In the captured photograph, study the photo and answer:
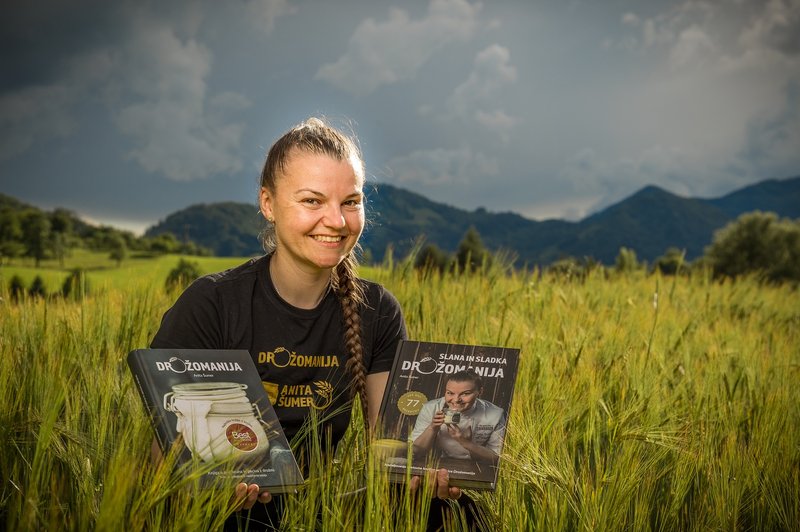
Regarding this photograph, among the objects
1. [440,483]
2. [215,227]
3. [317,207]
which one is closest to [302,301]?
[317,207]

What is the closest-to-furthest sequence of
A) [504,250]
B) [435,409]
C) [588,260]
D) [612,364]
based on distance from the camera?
[435,409] < [612,364] < [504,250] < [588,260]

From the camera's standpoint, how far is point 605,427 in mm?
2664

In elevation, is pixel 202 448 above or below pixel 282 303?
below

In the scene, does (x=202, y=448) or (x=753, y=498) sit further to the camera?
(x=753, y=498)

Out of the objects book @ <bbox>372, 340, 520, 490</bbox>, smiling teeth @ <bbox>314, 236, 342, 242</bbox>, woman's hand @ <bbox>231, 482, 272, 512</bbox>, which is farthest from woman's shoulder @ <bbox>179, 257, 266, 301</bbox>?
woman's hand @ <bbox>231, 482, 272, 512</bbox>

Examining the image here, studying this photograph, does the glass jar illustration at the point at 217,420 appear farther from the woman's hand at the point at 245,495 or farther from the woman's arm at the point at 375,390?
the woman's arm at the point at 375,390

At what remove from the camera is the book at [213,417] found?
5.26 feet

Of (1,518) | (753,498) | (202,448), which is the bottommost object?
(753,498)

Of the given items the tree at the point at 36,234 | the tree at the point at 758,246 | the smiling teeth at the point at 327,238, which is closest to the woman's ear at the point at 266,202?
the smiling teeth at the point at 327,238

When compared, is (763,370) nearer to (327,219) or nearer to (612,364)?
(612,364)

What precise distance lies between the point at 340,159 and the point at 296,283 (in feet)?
1.49

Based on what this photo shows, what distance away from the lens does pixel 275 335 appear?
2314mm

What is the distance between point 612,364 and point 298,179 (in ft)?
6.06

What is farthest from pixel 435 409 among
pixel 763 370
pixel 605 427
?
pixel 763 370
